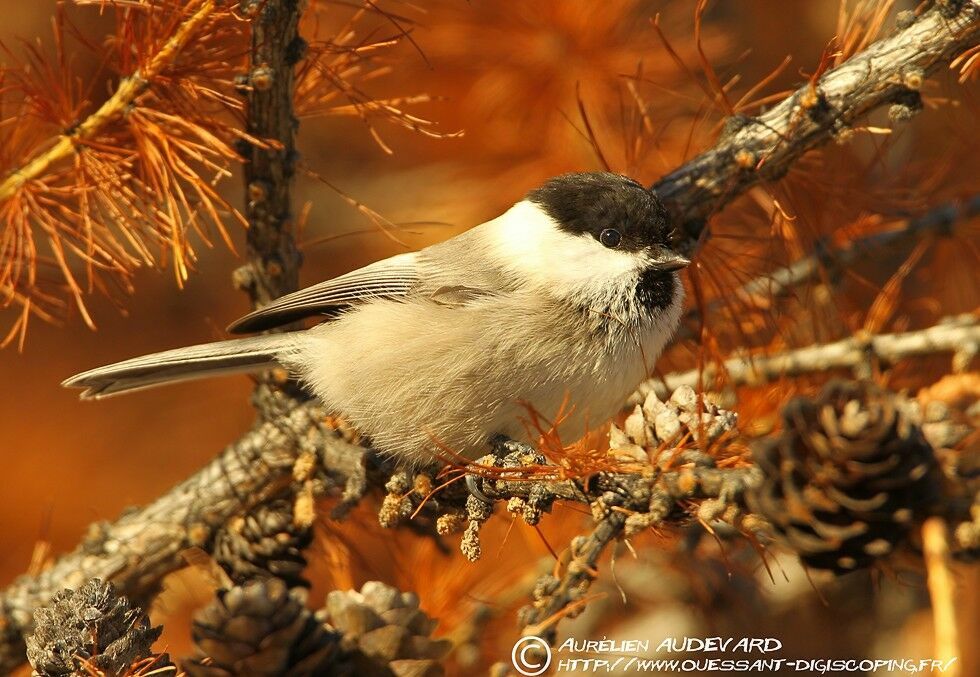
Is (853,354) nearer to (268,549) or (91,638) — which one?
(268,549)

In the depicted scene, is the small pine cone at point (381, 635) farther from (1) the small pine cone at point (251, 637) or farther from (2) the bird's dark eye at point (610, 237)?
(2) the bird's dark eye at point (610, 237)

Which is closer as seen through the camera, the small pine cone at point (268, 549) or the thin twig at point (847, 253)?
the small pine cone at point (268, 549)

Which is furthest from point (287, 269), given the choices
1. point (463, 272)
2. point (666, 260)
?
point (666, 260)

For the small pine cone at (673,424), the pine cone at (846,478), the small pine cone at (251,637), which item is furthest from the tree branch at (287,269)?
the pine cone at (846,478)

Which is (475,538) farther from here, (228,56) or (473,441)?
(228,56)

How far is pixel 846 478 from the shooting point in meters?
0.99

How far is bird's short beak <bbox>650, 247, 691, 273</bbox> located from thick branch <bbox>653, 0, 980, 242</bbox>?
0.21ft

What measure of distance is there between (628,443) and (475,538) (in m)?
0.27

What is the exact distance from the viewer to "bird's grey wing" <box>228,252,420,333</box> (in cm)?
190

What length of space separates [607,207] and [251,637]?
1038 mm

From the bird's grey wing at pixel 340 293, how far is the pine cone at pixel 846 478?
1.13m

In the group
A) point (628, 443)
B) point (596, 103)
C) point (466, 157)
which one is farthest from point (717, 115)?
point (628, 443)

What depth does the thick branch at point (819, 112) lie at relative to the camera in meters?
1.55

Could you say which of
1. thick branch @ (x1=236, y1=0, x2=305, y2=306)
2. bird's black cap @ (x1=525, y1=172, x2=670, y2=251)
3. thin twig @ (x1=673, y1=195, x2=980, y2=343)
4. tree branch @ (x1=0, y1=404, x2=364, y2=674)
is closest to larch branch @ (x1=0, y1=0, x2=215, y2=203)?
thick branch @ (x1=236, y1=0, x2=305, y2=306)
